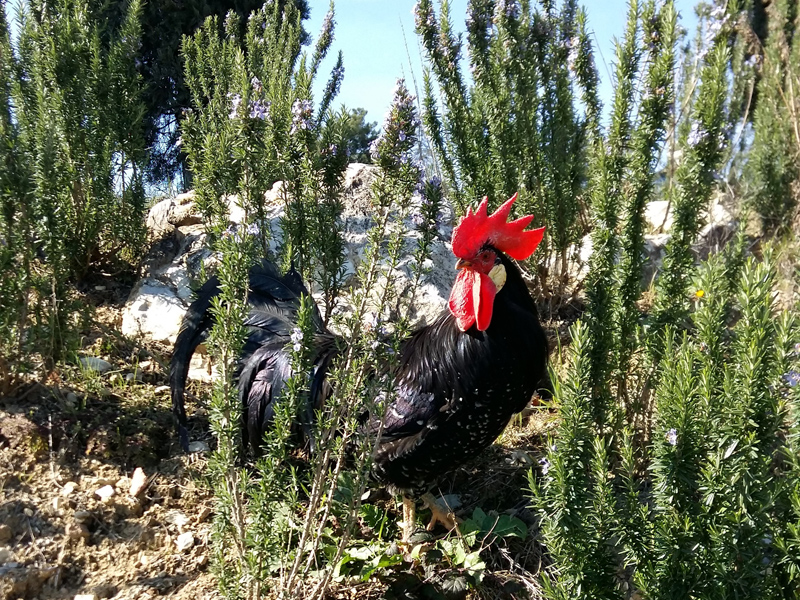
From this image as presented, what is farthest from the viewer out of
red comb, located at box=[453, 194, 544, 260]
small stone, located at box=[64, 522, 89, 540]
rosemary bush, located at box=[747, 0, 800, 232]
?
rosemary bush, located at box=[747, 0, 800, 232]

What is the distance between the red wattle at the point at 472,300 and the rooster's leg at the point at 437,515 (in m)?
1.02

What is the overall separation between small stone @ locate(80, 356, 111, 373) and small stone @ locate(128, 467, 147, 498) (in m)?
0.85

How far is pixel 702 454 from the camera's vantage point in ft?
6.14

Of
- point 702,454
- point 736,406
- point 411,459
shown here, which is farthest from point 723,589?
point 411,459

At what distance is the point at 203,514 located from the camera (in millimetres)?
3055

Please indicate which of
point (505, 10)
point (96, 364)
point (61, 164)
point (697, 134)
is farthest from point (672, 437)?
point (61, 164)

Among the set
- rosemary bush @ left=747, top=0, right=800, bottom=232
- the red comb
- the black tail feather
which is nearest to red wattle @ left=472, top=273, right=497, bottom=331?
the red comb

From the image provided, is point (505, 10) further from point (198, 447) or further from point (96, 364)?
point (96, 364)

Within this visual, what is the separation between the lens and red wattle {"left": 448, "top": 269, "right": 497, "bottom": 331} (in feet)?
8.77

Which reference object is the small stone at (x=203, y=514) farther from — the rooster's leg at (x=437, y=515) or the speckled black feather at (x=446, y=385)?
the rooster's leg at (x=437, y=515)

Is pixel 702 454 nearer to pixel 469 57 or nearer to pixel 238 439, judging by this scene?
pixel 238 439

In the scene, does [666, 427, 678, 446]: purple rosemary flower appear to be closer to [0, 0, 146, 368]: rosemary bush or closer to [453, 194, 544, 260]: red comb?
[453, 194, 544, 260]: red comb

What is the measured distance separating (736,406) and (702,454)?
192 millimetres

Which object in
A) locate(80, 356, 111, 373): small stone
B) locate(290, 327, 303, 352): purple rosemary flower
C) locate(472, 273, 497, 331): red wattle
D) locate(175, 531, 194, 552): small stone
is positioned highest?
locate(472, 273, 497, 331): red wattle
